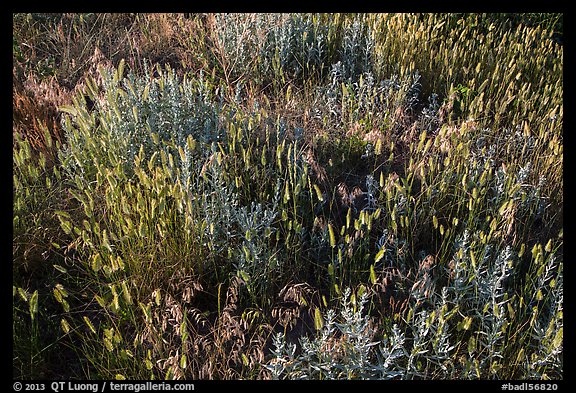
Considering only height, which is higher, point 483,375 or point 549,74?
point 549,74

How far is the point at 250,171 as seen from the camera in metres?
2.99

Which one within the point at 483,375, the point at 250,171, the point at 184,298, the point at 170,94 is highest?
the point at 170,94

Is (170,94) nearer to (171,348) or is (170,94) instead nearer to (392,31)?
(171,348)

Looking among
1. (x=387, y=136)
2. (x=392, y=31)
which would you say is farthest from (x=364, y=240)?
(x=392, y=31)

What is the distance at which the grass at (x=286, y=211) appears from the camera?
7.17 ft

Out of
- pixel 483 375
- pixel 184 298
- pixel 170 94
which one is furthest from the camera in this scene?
pixel 170 94

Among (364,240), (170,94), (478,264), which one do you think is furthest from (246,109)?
(478,264)

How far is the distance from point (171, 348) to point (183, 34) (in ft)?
9.84

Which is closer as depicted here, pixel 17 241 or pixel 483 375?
pixel 483 375

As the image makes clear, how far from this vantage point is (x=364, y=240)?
2672mm

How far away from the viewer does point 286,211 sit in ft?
8.82

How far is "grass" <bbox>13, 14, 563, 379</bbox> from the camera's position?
2.19 metres

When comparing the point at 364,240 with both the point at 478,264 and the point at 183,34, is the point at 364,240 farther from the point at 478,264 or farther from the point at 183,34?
the point at 183,34

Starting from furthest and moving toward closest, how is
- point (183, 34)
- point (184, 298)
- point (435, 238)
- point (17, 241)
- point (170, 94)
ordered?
1. point (183, 34)
2. point (170, 94)
3. point (435, 238)
4. point (17, 241)
5. point (184, 298)
